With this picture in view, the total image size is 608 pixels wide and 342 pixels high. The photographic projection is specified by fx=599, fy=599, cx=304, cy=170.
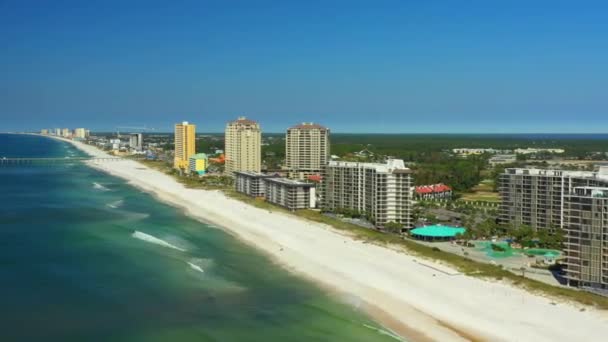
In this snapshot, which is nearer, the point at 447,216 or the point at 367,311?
the point at 367,311

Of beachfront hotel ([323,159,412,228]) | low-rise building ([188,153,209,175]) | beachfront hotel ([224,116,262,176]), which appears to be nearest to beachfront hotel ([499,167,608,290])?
beachfront hotel ([323,159,412,228])

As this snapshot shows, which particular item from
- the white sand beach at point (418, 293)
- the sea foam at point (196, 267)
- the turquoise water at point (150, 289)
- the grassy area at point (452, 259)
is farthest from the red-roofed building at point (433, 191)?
the sea foam at point (196, 267)

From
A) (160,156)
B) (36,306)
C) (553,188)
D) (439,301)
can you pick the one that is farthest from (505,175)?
(160,156)

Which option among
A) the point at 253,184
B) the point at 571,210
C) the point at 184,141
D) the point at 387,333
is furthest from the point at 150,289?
the point at 184,141

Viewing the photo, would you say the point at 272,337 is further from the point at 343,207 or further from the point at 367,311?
the point at 343,207

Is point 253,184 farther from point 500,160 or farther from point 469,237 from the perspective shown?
point 500,160
